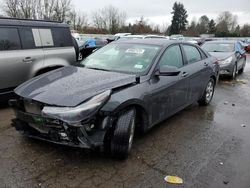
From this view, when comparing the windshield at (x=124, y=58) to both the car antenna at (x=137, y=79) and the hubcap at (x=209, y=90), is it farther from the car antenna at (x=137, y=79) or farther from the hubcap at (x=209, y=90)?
the hubcap at (x=209, y=90)

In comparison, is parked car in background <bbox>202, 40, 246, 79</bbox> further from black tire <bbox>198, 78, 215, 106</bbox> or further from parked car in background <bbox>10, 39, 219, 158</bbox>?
parked car in background <bbox>10, 39, 219, 158</bbox>

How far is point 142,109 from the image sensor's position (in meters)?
3.81

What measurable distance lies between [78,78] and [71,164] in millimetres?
1213

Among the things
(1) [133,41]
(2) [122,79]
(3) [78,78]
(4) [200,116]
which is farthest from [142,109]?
(4) [200,116]

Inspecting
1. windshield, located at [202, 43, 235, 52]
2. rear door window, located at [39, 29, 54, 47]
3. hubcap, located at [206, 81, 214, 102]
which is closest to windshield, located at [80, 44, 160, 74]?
rear door window, located at [39, 29, 54, 47]

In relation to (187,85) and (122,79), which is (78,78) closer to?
(122,79)

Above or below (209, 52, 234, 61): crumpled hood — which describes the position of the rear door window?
above

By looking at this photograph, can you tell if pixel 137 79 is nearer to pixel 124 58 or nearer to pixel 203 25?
pixel 124 58

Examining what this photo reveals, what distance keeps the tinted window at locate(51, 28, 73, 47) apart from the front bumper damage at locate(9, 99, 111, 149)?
323 cm

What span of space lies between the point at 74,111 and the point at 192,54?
3.40m

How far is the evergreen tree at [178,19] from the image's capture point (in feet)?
253

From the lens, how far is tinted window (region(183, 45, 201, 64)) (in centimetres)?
529

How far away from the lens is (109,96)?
3281 mm

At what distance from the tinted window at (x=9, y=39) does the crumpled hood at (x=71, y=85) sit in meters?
1.82
